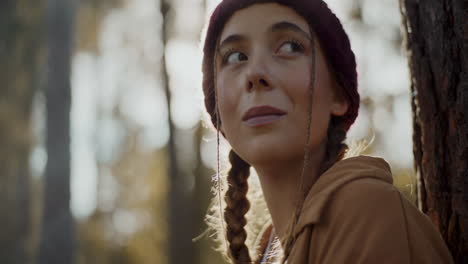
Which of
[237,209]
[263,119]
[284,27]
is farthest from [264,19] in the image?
[237,209]

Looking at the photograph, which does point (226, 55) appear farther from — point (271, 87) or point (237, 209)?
point (237, 209)

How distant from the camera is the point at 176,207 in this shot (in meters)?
11.2

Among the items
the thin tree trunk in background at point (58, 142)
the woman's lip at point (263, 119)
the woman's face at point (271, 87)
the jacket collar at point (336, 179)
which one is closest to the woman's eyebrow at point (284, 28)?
the woman's face at point (271, 87)

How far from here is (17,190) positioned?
930 inches

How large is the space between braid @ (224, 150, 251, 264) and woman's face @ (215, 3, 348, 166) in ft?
1.41

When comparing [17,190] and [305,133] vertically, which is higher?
[305,133]

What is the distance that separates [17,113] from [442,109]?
21095 mm

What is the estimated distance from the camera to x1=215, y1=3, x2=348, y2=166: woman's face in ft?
7.22

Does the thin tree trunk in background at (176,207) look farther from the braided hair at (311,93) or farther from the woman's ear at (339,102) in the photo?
the woman's ear at (339,102)

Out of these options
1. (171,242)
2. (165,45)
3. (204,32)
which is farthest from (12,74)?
(204,32)

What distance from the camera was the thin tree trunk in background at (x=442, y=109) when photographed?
2186 millimetres

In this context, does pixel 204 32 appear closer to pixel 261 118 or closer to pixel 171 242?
pixel 261 118

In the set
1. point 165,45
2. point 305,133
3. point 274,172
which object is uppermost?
point 165,45

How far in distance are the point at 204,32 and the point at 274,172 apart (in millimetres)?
816
